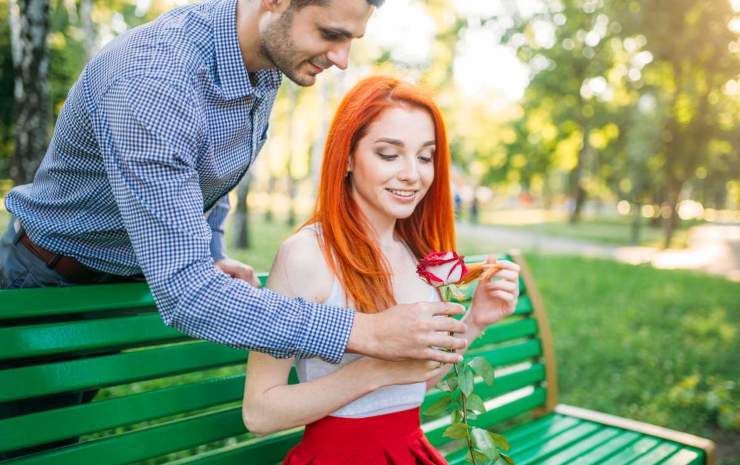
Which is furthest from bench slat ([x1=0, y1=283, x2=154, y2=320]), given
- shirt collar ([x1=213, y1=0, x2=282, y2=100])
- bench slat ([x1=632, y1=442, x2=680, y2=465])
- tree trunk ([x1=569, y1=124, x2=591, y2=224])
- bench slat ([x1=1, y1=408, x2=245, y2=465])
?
tree trunk ([x1=569, y1=124, x2=591, y2=224])

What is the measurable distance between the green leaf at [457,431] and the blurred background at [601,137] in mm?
1097

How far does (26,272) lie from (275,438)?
3.42 feet

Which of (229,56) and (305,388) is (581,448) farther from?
(229,56)

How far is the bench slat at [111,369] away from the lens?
186 centimetres

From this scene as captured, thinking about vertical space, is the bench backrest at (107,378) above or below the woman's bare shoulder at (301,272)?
below

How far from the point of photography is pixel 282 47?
1.79 metres

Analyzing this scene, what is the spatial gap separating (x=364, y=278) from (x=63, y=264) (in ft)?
3.17

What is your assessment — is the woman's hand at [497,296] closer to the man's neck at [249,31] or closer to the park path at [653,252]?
the man's neck at [249,31]

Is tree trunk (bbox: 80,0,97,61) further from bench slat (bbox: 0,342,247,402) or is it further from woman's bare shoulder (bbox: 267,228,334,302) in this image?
woman's bare shoulder (bbox: 267,228,334,302)

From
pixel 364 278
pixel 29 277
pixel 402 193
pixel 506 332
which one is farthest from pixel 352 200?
pixel 506 332

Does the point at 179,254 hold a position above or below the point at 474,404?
above

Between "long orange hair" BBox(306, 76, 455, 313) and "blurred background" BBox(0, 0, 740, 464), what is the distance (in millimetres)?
235

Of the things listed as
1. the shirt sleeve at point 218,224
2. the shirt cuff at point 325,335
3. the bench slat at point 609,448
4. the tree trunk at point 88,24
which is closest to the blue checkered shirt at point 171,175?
the shirt cuff at point 325,335

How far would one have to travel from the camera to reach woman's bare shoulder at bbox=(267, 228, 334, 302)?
197cm
